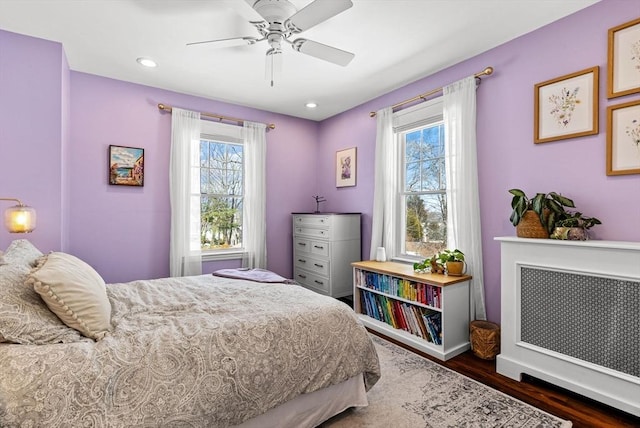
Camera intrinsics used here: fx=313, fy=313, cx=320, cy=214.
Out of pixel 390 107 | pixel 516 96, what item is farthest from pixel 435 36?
pixel 390 107

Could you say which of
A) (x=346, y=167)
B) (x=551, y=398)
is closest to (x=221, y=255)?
(x=346, y=167)

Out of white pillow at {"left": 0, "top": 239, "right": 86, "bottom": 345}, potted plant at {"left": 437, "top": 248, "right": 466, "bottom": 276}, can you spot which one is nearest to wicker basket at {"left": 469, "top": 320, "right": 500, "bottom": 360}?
potted plant at {"left": 437, "top": 248, "right": 466, "bottom": 276}

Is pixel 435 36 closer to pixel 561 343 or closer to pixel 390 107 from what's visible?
pixel 390 107

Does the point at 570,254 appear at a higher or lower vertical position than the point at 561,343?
higher

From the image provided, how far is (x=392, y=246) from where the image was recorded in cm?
359

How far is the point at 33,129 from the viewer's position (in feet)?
8.53

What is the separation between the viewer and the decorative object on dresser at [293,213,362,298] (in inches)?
152

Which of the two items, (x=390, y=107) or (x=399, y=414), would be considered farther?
(x=390, y=107)

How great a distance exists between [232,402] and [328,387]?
0.58m

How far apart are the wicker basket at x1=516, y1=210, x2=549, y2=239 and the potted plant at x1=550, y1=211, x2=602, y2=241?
0.23 ft

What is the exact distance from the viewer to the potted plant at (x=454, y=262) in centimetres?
275

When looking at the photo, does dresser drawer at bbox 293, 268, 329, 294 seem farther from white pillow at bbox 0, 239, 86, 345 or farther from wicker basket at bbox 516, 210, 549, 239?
white pillow at bbox 0, 239, 86, 345

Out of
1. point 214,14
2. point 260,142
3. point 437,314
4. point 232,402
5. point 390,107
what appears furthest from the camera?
point 260,142

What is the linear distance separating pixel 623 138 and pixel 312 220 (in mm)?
3004
